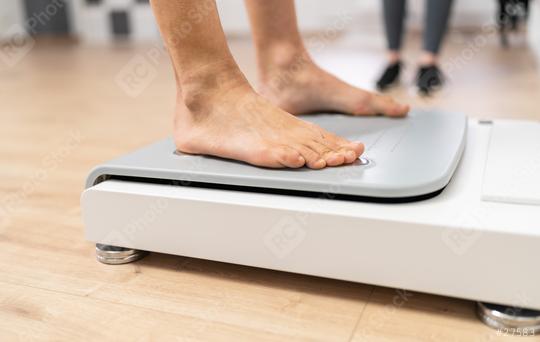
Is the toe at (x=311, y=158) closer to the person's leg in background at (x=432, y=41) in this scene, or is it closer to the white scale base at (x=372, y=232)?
the white scale base at (x=372, y=232)

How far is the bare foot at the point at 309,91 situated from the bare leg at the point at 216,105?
0.23 meters

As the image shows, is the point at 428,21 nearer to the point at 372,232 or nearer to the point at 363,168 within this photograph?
the point at 363,168

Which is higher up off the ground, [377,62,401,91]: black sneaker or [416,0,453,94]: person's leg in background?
[416,0,453,94]: person's leg in background

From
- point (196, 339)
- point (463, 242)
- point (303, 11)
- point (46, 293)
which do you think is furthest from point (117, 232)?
point (303, 11)

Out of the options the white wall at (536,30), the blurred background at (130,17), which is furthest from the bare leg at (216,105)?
the blurred background at (130,17)

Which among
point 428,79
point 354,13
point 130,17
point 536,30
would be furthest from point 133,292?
point 130,17

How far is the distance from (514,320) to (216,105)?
48cm

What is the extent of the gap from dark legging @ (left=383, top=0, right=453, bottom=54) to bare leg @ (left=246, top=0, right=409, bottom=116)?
1009 millimetres

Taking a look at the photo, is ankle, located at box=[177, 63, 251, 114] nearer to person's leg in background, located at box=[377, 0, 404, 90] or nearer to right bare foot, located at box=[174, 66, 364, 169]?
right bare foot, located at box=[174, 66, 364, 169]

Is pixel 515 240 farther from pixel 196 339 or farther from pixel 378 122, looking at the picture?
pixel 378 122

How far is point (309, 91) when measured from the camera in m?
1.03

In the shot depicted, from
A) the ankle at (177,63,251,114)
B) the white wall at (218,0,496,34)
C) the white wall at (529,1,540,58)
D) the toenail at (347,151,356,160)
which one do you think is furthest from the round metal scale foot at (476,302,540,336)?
the white wall at (218,0,496,34)

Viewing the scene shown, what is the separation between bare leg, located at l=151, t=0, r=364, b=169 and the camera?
753mm

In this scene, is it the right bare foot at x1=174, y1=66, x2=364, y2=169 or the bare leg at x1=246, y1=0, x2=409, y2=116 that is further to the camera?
the bare leg at x1=246, y1=0, x2=409, y2=116
